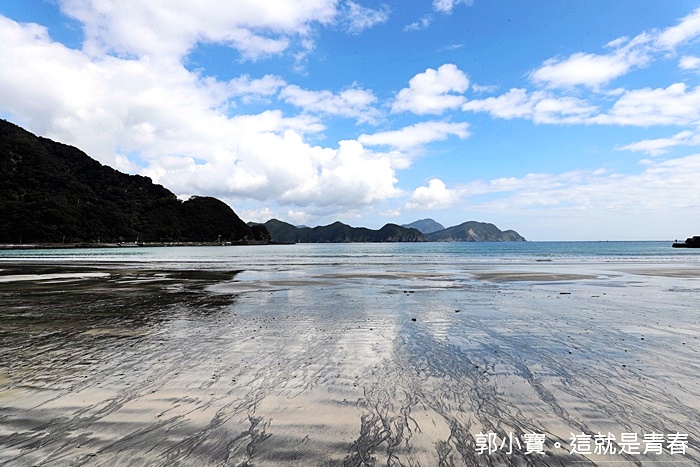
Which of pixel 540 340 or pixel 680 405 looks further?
pixel 540 340

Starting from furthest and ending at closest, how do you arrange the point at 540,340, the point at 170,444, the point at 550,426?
1. the point at 540,340
2. the point at 550,426
3. the point at 170,444

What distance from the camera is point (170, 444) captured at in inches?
225

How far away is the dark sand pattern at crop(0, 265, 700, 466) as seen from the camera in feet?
18.6

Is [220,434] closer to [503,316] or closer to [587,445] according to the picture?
[587,445]

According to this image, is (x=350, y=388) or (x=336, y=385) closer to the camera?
(x=350, y=388)

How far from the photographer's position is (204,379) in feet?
28.6

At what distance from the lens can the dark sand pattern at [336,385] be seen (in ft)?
18.6

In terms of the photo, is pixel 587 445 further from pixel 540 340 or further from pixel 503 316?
pixel 503 316

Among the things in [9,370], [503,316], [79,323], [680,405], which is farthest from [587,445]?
[79,323]

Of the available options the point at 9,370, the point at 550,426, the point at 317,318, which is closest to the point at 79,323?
the point at 9,370

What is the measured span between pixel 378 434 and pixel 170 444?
3.24 meters

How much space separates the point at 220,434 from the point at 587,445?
583 centimetres

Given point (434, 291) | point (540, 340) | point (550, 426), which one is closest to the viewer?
point (550, 426)

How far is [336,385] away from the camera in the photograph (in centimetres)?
840
